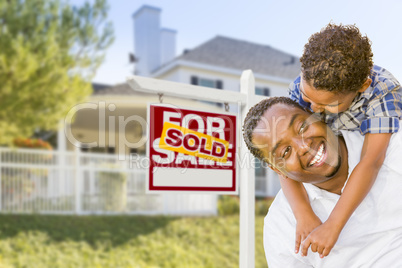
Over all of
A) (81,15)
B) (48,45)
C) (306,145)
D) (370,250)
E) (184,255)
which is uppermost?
(81,15)

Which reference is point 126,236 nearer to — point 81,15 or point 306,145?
point 81,15

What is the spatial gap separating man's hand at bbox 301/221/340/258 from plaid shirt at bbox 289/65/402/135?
45cm

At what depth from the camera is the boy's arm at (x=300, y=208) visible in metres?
1.80

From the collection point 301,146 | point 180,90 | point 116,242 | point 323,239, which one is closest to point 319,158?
point 301,146

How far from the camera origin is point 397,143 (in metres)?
1.83

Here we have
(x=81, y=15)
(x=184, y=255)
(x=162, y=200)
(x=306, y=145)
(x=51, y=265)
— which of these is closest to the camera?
(x=306, y=145)

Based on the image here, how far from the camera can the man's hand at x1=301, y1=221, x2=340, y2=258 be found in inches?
67.1

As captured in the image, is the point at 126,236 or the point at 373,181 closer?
the point at 373,181

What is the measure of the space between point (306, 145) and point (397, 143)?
1.37 feet

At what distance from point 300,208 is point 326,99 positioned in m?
0.46

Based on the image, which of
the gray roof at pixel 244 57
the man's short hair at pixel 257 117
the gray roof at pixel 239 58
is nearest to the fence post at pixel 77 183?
the gray roof at pixel 239 58

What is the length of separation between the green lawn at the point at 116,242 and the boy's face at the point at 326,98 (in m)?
6.51

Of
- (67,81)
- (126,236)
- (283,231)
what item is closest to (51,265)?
(126,236)

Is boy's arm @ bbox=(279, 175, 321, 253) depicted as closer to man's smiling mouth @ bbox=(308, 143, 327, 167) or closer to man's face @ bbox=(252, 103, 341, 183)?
man's face @ bbox=(252, 103, 341, 183)
